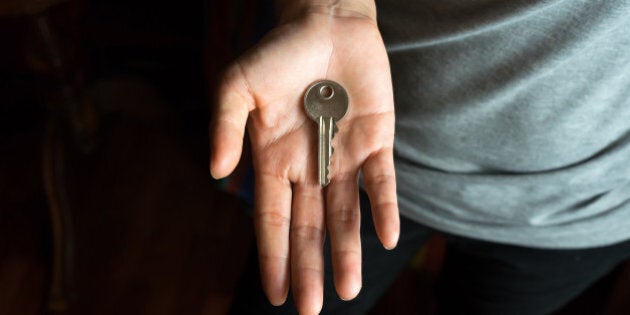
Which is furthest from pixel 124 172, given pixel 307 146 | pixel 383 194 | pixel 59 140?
pixel 383 194

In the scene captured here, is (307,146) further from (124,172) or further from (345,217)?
(124,172)

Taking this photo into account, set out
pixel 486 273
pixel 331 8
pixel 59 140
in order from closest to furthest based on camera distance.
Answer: pixel 331 8
pixel 486 273
pixel 59 140

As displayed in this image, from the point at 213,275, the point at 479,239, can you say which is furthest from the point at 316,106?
the point at 213,275

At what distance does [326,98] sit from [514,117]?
246mm

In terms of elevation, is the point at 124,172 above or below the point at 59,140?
below

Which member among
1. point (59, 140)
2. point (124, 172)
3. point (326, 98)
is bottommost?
point (124, 172)

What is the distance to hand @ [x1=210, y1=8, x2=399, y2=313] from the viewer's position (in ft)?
2.22

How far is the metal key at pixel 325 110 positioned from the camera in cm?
73

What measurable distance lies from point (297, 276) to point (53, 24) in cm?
82

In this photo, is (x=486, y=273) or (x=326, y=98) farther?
(x=486, y=273)

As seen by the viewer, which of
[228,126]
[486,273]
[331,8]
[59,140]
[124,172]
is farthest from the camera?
[124,172]

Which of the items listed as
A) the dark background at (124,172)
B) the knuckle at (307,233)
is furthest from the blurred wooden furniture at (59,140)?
the knuckle at (307,233)

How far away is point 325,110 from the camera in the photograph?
72 cm

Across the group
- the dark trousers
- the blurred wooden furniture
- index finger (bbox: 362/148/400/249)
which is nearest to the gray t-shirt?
the dark trousers
